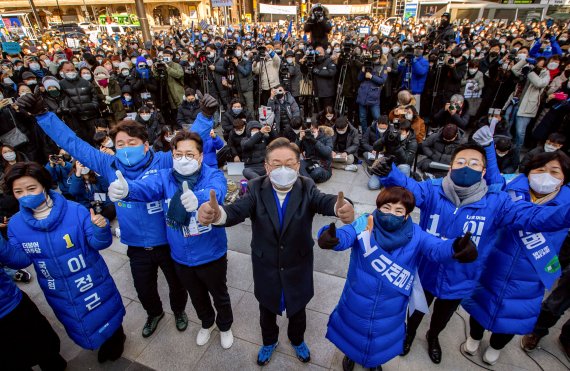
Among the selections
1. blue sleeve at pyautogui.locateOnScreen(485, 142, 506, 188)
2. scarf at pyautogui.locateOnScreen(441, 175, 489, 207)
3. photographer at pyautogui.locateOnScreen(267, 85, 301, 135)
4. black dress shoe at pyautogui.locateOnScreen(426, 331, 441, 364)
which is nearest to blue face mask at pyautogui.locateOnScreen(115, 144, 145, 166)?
scarf at pyautogui.locateOnScreen(441, 175, 489, 207)

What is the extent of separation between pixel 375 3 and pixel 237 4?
58.7 ft

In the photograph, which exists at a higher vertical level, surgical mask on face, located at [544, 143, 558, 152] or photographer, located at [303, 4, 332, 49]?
photographer, located at [303, 4, 332, 49]

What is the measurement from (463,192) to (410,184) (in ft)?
1.18

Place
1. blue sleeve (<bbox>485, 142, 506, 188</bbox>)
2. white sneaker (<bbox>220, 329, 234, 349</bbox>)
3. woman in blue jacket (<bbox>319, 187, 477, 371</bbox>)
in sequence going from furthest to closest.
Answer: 1. white sneaker (<bbox>220, 329, 234, 349</bbox>)
2. blue sleeve (<bbox>485, 142, 506, 188</bbox>)
3. woman in blue jacket (<bbox>319, 187, 477, 371</bbox>)

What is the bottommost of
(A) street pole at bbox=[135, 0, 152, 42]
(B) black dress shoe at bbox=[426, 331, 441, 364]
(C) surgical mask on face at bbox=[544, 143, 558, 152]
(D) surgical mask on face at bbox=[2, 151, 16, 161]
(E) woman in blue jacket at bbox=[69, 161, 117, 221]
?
(B) black dress shoe at bbox=[426, 331, 441, 364]

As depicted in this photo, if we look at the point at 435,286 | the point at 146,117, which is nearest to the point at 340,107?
the point at 146,117

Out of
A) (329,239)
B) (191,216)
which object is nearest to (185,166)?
(191,216)

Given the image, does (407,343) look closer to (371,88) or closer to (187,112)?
(371,88)

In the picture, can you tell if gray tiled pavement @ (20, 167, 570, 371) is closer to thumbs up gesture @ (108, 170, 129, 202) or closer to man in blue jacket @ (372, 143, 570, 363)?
man in blue jacket @ (372, 143, 570, 363)

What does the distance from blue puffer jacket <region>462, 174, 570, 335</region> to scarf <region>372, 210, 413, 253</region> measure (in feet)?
2.75

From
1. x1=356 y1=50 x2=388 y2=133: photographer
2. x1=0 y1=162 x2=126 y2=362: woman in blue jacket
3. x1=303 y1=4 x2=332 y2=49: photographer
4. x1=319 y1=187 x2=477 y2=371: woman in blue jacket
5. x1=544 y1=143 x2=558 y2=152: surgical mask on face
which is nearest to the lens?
x1=319 y1=187 x2=477 y2=371: woman in blue jacket

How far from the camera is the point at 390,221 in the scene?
2.05 meters

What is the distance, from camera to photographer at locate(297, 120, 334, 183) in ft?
19.5

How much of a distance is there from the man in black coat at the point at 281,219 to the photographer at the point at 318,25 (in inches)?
303
